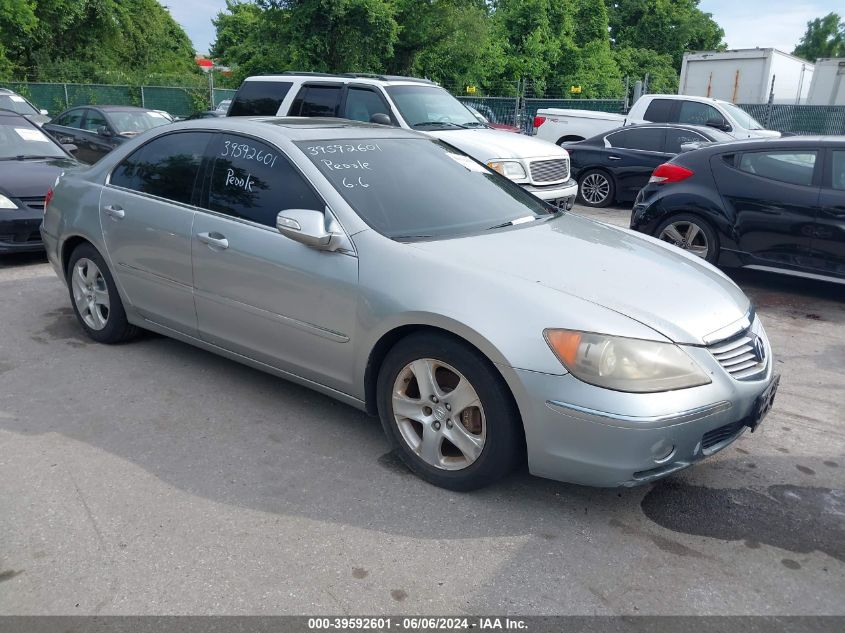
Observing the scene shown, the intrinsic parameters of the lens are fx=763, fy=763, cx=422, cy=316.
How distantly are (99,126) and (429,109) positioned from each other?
24.7ft

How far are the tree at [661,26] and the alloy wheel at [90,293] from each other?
5120cm

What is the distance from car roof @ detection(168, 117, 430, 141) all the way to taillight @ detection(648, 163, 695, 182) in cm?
369

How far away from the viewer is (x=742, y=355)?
134 inches

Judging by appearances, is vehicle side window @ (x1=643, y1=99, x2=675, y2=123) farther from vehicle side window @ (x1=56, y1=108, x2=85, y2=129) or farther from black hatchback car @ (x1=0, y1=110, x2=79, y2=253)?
vehicle side window @ (x1=56, y1=108, x2=85, y2=129)

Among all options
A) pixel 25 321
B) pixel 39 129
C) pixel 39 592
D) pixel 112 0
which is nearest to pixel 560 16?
pixel 112 0

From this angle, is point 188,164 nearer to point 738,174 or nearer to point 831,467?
point 831,467

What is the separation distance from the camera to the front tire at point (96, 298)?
515 centimetres

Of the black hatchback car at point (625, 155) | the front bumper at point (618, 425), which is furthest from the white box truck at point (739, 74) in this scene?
the front bumper at point (618, 425)

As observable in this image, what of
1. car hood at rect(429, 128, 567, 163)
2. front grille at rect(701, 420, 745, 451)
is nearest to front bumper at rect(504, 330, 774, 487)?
front grille at rect(701, 420, 745, 451)

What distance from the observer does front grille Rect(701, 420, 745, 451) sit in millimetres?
3170

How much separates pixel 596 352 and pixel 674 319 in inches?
18.1

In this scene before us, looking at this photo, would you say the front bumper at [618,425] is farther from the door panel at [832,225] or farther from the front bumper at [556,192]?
the front bumper at [556,192]

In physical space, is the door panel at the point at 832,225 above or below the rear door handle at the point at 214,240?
below

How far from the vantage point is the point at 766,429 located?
419 cm
